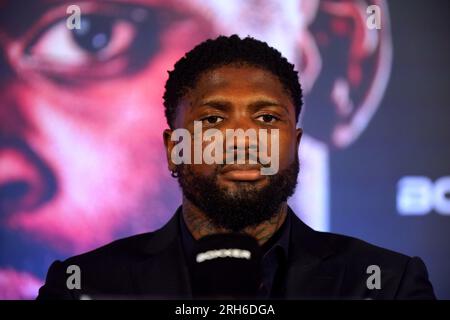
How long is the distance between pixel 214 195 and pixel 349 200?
718 mm

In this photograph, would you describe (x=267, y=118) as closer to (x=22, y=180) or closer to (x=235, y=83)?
(x=235, y=83)

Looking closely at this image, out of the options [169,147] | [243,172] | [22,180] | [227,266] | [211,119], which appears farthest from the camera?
[22,180]

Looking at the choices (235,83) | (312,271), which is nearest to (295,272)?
(312,271)

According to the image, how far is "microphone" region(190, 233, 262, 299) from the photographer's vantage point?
1.43 meters

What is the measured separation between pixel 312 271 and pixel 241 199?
0.92ft

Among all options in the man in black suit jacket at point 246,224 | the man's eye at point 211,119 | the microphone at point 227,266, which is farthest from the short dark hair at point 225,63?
the microphone at point 227,266

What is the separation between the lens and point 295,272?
6.10 feet

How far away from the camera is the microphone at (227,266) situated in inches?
56.1

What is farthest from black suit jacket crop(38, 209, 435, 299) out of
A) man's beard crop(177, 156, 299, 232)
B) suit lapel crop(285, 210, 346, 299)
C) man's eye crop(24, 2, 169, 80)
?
man's eye crop(24, 2, 169, 80)

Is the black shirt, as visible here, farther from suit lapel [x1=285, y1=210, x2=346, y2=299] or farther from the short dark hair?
the short dark hair

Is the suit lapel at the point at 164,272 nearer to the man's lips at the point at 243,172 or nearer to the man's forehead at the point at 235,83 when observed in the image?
the man's lips at the point at 243,172
